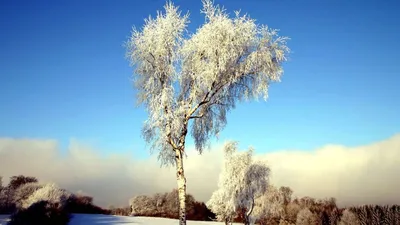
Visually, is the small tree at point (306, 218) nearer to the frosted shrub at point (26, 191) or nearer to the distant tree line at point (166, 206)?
the distant tree line at point (166, 206)

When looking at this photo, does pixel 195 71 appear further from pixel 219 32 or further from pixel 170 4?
pixel 170 4

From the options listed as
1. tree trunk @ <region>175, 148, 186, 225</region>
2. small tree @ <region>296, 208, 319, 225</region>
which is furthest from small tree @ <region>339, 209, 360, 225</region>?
tree trunk @ <region>175, 148, 186, 225</region>

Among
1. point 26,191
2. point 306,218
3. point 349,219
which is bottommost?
point 349,219

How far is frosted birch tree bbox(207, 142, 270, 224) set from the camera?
39969 mm

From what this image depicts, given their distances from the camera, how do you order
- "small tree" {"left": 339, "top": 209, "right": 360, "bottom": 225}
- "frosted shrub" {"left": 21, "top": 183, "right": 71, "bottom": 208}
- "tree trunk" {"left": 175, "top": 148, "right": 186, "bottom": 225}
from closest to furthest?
"tree trunk" {"left": 175, "top": 148, "right": 186, "bottom": 225}, "frosted shrub" {"left": 21, "top": 183, "right": 71, "bottom": 208}, "small tree" {"left": 339, "top": 209, "right": 360, "bottom": 225}

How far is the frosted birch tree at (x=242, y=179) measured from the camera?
1574 inches

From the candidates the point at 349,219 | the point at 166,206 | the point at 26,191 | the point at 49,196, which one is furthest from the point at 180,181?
the point at 166,206

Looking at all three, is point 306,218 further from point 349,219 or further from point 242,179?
point 242,179

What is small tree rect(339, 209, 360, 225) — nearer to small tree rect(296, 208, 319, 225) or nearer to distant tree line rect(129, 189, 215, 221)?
small tree rect(296, 208, 319, 225)

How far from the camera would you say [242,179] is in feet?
131

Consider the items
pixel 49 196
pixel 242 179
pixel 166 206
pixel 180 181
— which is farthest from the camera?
pixel 166 206

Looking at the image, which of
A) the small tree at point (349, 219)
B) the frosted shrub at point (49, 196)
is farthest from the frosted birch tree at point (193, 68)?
the small tree at point (349, 219)

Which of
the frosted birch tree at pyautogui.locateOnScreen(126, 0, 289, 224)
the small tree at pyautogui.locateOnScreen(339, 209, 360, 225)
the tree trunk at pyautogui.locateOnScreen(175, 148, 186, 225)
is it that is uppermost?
the frosted birch tree at pyautogui.locateOnScreen(126, 0, 289, 224)

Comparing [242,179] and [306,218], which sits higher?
[242,179]
